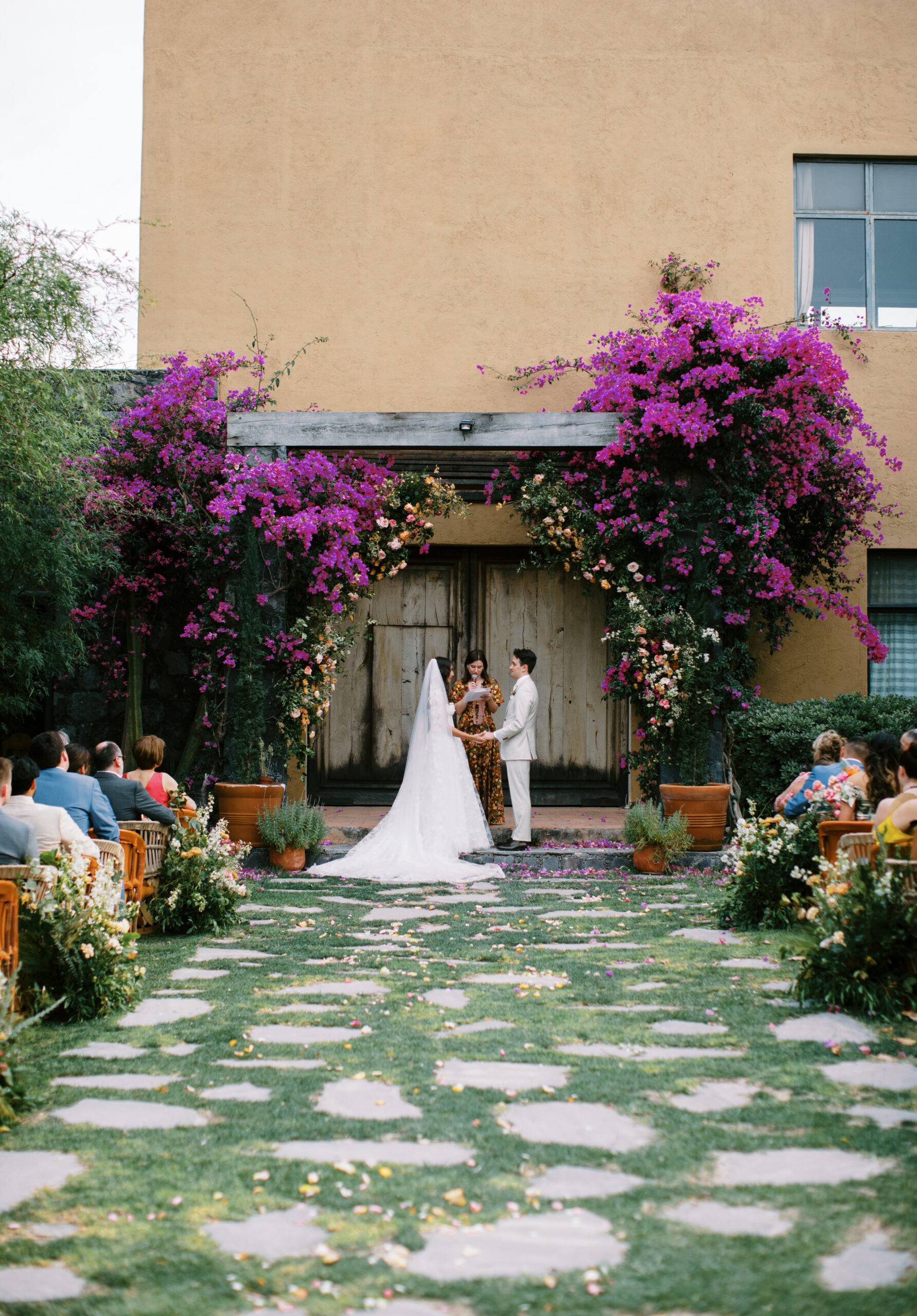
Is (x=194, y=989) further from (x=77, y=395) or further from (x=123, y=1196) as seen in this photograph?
(x=77, y=395)

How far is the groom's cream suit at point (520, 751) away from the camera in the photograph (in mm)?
8734

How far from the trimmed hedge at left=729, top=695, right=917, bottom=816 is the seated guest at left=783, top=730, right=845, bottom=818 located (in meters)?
1.73

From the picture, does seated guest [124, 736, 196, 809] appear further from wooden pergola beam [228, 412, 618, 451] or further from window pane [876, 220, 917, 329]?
window pane [876, 220, 917, 329]

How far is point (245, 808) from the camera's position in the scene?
843 cm

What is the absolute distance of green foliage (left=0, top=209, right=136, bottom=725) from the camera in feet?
20.8

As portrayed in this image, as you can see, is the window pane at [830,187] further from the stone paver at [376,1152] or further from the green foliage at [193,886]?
the stone paver at [376,1152]

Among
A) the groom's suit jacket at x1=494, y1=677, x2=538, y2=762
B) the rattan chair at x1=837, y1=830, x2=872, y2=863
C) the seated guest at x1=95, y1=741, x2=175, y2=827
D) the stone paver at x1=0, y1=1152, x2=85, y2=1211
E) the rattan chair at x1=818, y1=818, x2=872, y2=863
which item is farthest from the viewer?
the groom's suit jacket at x1=494, y1=677, x2=538, y2=762

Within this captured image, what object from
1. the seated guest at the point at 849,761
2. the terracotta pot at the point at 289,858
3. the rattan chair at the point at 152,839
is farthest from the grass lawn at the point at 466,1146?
the terracotta pot at the point at 289,858

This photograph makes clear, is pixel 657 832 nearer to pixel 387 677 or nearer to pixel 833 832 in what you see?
pixel 833 832

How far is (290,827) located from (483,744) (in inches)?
72.9

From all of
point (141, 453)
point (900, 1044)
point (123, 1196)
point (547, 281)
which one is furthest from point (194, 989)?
point (547, 281)

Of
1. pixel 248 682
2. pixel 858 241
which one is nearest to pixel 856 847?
pixel 248 682

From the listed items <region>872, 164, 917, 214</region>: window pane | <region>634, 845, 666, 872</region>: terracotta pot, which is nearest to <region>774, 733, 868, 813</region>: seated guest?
<region>634, 845, 666, 872</region>: terracotta pot

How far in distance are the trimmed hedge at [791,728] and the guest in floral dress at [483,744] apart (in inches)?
74.4
